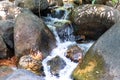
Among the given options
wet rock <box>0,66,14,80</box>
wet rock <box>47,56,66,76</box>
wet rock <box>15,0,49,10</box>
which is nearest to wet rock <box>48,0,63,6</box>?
wet rock <box>15,0,49,10</box>

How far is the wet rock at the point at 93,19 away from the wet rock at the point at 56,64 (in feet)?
5.72

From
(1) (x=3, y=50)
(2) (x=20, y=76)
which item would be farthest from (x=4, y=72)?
(1) (x=3, y=50)

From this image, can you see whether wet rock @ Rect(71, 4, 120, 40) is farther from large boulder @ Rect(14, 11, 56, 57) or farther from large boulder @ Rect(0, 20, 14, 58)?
large boulder @ Rect(0, 20, 14, 58)

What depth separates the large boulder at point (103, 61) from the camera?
5.42 m

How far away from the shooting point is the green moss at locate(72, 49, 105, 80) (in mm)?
5523

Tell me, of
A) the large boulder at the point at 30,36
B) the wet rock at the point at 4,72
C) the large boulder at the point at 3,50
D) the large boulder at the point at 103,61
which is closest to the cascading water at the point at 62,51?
the large boulder at the point at 30,36

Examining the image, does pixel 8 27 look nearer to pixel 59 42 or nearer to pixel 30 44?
pixel 30 44

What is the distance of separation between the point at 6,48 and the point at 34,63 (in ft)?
3.51

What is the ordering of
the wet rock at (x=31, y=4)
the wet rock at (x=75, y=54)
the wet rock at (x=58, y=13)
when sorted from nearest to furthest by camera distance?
the wet rock at (x=75, y=54) → the wet rock at (x=31, y=4) → the wet rock at (x=58, y=13)

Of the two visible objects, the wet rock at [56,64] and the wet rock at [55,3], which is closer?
the wet rock at [56,64]

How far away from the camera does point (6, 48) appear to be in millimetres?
7246

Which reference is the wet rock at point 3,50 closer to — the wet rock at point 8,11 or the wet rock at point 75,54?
the wet rock at point 75,54

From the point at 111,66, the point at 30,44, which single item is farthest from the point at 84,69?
the point at 30,44

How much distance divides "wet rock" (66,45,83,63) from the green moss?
1170mm
